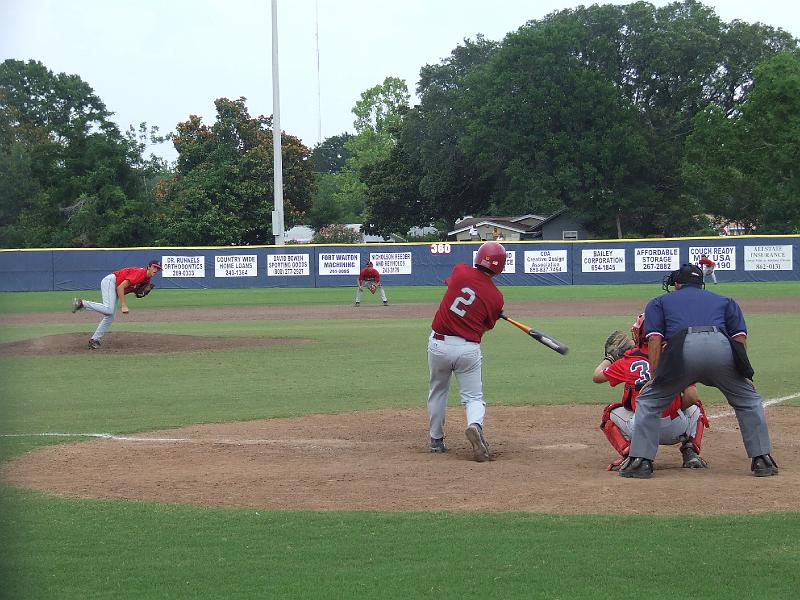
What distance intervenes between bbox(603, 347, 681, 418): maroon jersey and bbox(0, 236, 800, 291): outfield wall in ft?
117

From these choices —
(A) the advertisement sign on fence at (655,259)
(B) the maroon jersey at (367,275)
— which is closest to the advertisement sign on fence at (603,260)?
(A) the advertisement sign on fence at (655,259)

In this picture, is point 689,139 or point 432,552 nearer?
point 432,552

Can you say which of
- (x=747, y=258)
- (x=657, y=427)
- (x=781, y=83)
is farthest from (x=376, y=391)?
(x=781, y=83)

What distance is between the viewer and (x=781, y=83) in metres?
62.2

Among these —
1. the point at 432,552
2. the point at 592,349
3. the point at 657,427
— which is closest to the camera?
the point at 432,552

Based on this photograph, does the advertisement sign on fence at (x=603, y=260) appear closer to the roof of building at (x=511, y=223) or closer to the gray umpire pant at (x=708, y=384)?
the roof of building at (x=511, y=223)

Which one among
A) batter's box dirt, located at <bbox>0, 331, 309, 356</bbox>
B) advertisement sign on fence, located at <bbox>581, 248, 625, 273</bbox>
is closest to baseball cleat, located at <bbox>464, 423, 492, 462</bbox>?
batter's box dirt, located at <bbox>0, 331, 309, 356</bbox>

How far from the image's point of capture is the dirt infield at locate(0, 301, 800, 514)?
7785mm

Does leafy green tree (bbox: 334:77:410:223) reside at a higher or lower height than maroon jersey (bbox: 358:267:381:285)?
higher

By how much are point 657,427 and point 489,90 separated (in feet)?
228

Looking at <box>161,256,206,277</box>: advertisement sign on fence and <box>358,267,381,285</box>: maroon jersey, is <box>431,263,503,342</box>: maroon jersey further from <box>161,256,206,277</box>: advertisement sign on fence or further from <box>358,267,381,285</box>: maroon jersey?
<box>161,256,206,277</box>: advertisement sign on fence

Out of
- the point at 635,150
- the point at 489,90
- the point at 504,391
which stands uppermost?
the point at 489,90

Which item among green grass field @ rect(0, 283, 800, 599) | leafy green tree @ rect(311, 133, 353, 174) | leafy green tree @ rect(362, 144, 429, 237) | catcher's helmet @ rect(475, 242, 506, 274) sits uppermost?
leafy green tree @ rect(311, 133, 353, 174)

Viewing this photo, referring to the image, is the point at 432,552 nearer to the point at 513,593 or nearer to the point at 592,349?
the point at 513,593
